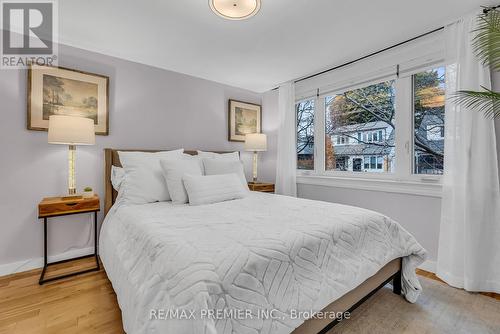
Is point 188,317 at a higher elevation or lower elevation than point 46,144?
lower

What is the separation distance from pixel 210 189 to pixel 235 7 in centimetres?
149

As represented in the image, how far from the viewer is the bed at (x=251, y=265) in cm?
92

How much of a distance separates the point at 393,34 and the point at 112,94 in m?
3.09

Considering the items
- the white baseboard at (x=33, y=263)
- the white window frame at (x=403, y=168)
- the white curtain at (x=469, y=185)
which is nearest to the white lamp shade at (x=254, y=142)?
the white window frame at (x=403, y=168)

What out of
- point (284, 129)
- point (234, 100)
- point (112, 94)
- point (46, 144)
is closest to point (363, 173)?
point (284, 129)

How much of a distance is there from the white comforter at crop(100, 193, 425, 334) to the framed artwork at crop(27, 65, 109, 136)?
135 centimetres

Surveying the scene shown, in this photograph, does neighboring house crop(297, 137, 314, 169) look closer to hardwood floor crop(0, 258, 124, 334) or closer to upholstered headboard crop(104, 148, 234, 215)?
upholstered headboard crop(104, 148, 234, 215)

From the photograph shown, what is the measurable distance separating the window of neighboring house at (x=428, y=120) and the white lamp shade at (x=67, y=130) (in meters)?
3.36

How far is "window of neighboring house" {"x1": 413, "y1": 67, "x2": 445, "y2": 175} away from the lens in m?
2.36

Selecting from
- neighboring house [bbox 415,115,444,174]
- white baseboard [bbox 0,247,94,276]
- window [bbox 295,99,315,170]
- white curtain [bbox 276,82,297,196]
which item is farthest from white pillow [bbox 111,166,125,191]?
neighboring house [bbox 415,115,444,174]

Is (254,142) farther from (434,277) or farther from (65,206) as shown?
(434,277)

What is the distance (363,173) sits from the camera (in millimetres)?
2961

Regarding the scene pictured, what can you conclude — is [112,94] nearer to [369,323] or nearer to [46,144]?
[46,144]

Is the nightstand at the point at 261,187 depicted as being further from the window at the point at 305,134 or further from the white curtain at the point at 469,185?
the white curtain at the point at 469,185
